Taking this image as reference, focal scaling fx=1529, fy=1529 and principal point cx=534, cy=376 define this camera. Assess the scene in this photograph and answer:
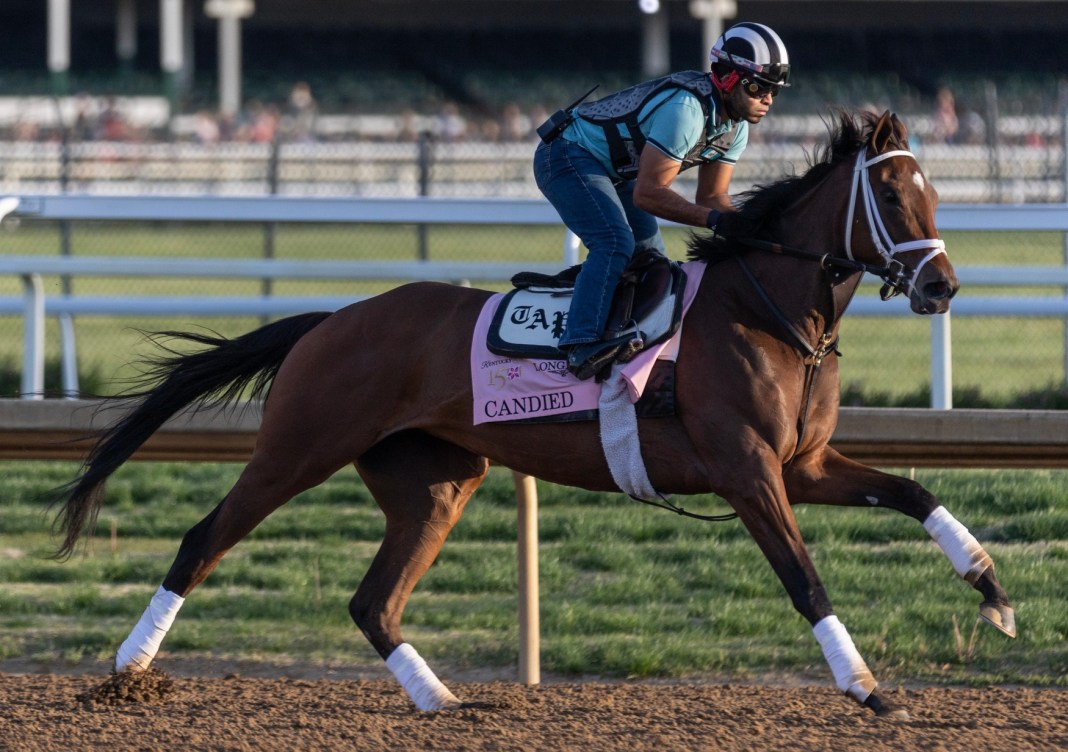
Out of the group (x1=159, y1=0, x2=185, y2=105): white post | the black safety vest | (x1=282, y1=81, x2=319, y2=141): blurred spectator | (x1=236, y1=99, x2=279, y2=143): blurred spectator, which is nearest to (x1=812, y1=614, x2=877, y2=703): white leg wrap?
the black safety vest

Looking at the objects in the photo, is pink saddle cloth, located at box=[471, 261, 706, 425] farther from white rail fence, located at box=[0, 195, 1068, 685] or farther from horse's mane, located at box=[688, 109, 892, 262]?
white rail fence, located at box=[0, 195, 1068, 685]

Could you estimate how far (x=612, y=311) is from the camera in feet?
14.9

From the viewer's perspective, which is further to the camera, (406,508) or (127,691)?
(406,508)

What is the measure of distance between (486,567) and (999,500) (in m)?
2.19

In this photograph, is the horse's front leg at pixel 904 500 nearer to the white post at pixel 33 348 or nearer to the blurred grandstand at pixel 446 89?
the white post at pixel 33 348

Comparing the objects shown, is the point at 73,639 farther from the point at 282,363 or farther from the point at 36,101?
the point at 36,101

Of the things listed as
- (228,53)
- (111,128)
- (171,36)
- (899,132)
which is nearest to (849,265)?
(899,132)

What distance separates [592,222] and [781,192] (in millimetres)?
578

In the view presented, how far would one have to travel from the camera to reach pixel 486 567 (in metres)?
6.26

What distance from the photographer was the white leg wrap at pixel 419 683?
15.2 ft

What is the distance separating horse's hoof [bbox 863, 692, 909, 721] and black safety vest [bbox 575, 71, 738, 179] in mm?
1646

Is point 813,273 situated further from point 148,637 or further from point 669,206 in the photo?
point 148,637

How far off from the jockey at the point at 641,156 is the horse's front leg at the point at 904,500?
702 millimetres

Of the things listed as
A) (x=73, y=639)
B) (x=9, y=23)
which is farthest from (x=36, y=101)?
(x=73, y=639)
